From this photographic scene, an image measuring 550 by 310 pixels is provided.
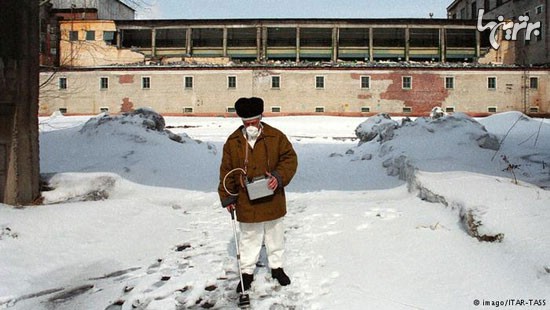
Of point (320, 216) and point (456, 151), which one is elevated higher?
point (456, 151)

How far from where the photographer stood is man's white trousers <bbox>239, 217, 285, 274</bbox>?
3.64 metres

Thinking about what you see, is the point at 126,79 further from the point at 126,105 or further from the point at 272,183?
the point at 272,183

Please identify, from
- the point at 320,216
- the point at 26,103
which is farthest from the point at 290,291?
the point at 26,103

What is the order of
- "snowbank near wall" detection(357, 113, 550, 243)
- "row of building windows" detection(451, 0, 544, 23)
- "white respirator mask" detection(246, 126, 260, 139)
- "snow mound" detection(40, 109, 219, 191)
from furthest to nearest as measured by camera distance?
"row of building windows" detection(451, 0, 544, 23)
"snow mound" detection(40, 109, 219, 191)
"snowbank near wall" detection(357, 113, 550, 243)
"white respirator mask" detection(246, 126, 260, 139)

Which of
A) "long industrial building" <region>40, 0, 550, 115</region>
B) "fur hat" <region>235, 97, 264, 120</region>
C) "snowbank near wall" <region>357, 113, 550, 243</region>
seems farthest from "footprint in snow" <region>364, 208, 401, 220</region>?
"long industrial building" <region>40, 0, 550, 115</region>

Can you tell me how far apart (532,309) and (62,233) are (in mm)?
5058

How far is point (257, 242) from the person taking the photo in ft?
12.1

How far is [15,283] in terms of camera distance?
3.70m

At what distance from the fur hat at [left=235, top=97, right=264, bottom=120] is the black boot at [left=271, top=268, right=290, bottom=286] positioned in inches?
57.5

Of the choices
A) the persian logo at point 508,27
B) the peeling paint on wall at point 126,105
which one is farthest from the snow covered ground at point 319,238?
the persian logo at point 508,27

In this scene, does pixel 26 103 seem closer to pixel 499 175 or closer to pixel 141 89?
pixel 499 175

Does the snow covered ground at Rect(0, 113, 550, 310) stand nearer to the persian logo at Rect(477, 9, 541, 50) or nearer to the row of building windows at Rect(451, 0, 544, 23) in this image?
the row of building windows at Rect(451, 0, 544, 23)

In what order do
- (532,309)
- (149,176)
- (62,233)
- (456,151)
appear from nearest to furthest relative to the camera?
(532,309)
(62,233)
(456,151)
(149,176)

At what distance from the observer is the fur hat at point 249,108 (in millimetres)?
3504
